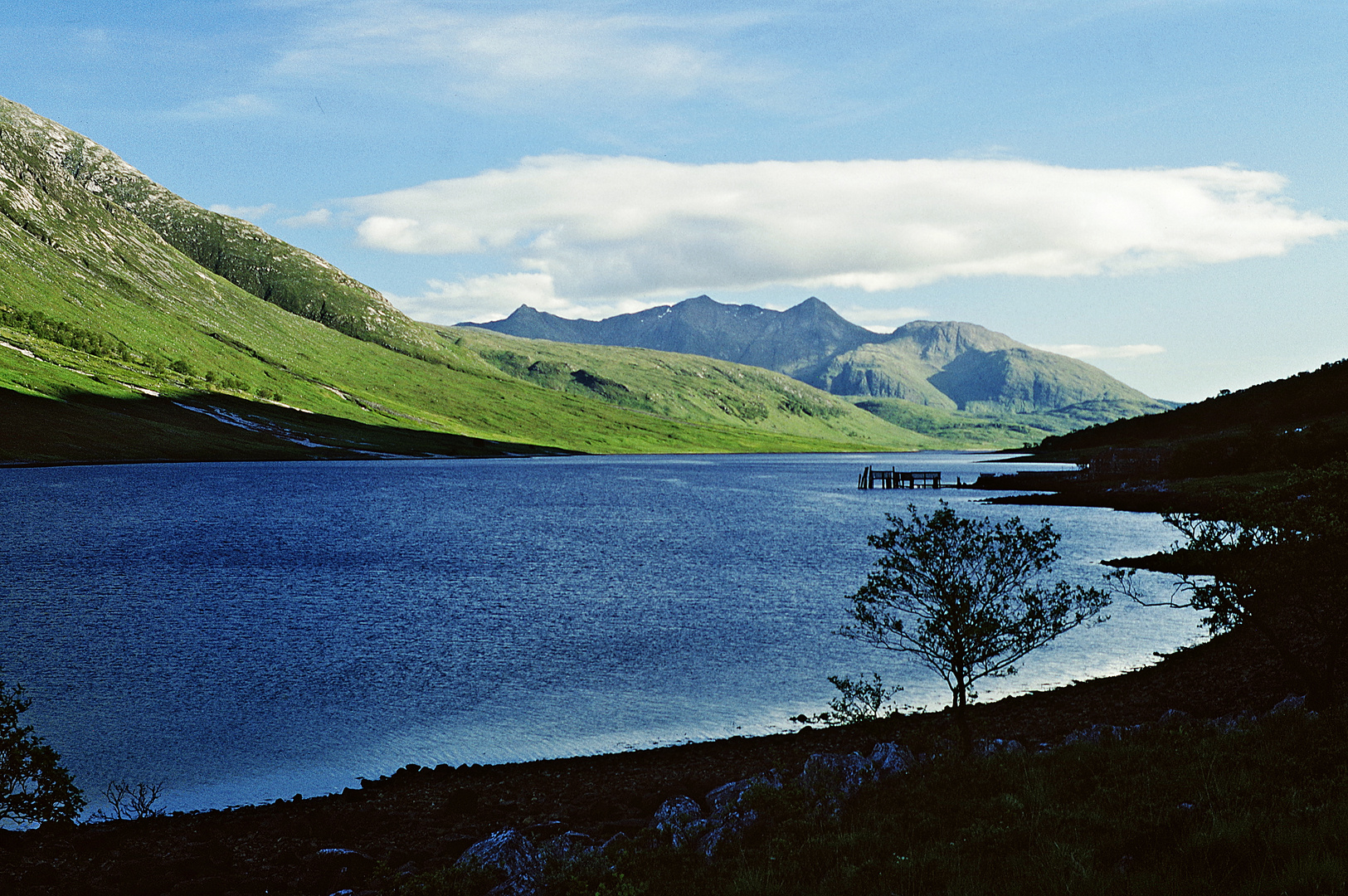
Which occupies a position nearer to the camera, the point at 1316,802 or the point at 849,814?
the point at 1316,802

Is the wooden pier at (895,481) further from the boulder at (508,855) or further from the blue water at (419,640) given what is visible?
the boulder at (508,855)

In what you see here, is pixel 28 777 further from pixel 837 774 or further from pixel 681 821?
pixel 837 774

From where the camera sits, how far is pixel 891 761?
20.8 m

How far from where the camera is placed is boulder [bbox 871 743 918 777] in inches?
802

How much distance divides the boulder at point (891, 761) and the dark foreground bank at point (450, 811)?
196 centimetres

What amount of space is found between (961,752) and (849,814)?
5.45 m

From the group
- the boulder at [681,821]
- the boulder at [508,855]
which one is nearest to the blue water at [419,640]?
the boulder at [681,821]

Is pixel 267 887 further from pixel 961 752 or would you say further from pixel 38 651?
pixel 38 651

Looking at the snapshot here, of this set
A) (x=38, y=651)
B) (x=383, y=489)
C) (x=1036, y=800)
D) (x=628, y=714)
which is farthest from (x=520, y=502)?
(x=1036, y=800)

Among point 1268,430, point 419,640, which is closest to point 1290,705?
point 419,640

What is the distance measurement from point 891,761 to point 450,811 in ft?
36.7

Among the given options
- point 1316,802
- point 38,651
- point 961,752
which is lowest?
→ point 38,651

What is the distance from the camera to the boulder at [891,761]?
20.4 meters

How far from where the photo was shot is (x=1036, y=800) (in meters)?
16.0
